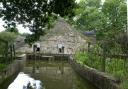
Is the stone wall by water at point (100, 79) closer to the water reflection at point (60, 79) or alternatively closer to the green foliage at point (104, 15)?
the water reflection at point (60, 79)

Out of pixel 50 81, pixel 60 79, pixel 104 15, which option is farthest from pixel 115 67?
pixel 104 15

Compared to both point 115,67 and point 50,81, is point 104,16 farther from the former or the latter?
point 115,67

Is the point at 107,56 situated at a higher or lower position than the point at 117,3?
lower

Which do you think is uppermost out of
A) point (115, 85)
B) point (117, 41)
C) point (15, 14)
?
point (15, 14)

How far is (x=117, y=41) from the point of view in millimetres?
16578

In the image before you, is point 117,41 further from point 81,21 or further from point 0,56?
point 81,21

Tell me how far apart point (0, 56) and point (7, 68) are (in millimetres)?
2738

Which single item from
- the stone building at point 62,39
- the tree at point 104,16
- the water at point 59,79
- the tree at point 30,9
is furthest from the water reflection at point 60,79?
the stone building at point 62,39

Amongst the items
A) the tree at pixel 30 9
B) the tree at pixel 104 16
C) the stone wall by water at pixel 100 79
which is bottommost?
the stone wall by water at pixel 100 79

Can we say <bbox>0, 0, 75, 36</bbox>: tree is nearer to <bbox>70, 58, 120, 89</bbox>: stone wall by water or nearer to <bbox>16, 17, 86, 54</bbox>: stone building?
<bbox>70, 58, 120, 89</bbox>: stone wall by water

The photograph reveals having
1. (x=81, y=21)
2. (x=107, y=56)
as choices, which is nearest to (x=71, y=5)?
(x=107, y=56)

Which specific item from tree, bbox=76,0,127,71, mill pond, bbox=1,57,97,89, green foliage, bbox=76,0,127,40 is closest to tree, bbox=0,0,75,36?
mill pond, bbox=1,57,97,89

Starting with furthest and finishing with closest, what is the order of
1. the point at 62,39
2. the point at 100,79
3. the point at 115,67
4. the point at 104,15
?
the point at 104,15, the point at 62,39, the point at 115,67, the point at 100,79

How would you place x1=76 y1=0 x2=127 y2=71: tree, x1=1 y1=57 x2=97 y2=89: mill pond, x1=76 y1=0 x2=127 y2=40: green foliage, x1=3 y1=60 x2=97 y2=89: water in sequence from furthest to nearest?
x1=76 y1=0 x2=127 y2=40: green foliage
x1=76 y1=0 x2=127 y2=71: tree
x1=3 y1=60 x2=97 y2=89: water
x1=1 y1=57 x2=97 y2=89: mill pond
